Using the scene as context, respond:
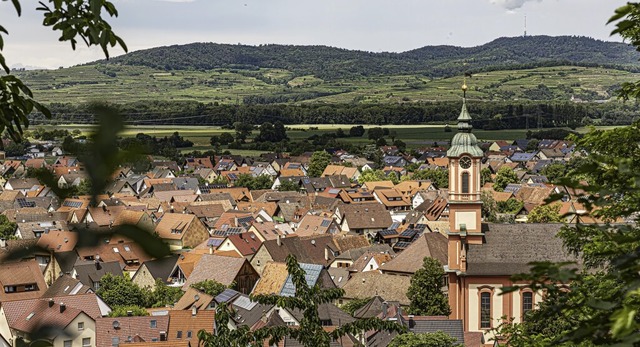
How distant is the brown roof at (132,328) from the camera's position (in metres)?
23.6

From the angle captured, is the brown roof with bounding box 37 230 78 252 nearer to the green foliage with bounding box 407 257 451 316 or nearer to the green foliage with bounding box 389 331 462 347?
the green foliage with bounding box 389 331 462 347

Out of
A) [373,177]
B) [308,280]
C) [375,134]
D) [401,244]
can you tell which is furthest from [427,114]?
[308,280]

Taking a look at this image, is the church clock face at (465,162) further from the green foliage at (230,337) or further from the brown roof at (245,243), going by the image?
the green foliage at (230,337)

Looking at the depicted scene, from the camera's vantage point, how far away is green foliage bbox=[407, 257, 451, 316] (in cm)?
2838

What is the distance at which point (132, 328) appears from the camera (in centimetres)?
2442

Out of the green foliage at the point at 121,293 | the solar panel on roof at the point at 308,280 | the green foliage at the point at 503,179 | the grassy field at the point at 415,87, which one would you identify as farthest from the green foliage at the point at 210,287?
the grassy field at the point at 415,87

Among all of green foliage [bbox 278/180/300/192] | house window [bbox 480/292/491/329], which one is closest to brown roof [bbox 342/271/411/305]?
house window [bbox 480/292/491/329]

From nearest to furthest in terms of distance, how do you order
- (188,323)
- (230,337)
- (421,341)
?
(230,337)
(421,341)
(188,323)

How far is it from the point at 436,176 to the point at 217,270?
139ft

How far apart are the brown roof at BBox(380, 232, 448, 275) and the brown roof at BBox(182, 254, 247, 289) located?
19.6ft

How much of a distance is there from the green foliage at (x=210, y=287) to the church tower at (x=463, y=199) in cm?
815

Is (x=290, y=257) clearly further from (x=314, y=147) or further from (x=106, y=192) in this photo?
(x=314, y=147)

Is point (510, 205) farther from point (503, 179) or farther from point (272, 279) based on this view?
point (272, 279)

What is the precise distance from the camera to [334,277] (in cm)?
Result: 3706
